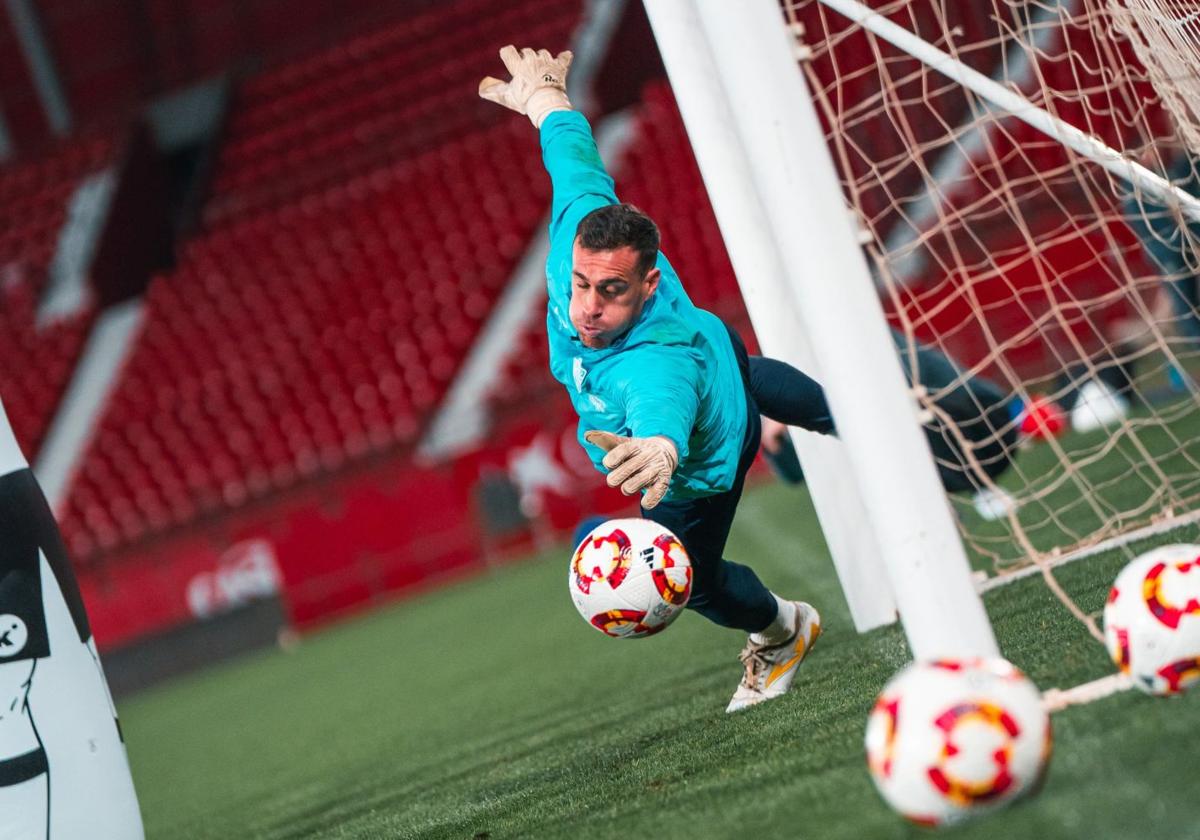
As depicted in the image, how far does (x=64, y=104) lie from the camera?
748 inches

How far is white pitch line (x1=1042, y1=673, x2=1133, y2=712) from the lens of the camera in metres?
2.88

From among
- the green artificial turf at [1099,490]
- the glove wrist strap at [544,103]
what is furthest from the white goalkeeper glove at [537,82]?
the green artificial turf at [1099,490]

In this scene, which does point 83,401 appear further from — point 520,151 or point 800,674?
point 800,674

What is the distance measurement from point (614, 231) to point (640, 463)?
73 centimetres

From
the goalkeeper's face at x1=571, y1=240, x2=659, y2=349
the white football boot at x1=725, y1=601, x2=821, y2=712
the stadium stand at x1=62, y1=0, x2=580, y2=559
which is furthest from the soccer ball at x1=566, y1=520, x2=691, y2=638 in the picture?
the stadium stand at x1=62, y1=0, x2=580, y2=559

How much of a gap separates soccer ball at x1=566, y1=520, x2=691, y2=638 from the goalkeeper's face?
49cm

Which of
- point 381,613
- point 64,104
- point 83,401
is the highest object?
point 64,104

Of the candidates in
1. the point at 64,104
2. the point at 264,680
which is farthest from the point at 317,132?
the point at 264,680

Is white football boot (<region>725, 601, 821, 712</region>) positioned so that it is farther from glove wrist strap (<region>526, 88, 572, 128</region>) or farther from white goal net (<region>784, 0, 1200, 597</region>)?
glove wrist strap (<region>526, 88, 572, 128</region>)

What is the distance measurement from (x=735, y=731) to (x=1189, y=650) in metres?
1.28

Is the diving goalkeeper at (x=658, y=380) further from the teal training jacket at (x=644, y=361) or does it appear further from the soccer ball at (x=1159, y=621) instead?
the soccer ball at (x=1159, y=621)

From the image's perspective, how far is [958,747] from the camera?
2346 mm

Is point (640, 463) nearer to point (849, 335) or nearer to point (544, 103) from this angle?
point (849, 335)

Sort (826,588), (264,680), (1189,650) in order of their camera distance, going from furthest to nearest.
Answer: (264,680)
(826,588)
(1189,650)
